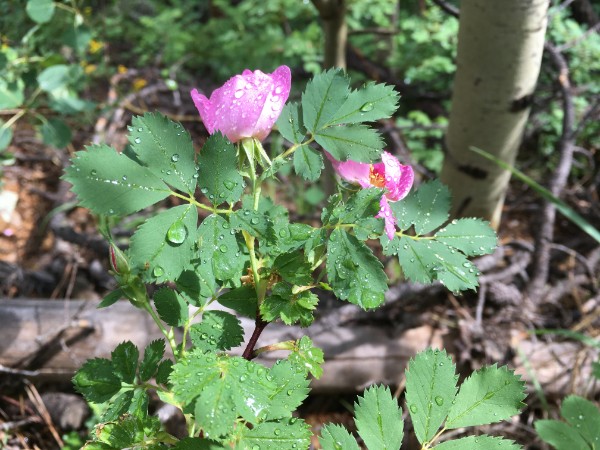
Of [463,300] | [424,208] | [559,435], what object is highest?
[424,208]

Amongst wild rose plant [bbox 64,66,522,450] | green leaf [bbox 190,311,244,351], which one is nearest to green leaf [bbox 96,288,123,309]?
wild rose plant [bbox 64,66,522,450]

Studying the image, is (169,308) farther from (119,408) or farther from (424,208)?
(424,208)

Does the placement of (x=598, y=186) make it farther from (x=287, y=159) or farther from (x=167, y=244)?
(x=167, y=244)

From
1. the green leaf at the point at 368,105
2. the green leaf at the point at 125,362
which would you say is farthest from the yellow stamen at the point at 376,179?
the green leaf at the point at 125,362

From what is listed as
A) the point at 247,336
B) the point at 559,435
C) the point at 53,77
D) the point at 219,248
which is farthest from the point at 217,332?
the point at 53,77

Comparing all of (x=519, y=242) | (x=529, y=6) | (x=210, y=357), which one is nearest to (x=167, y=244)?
(x=210, y=357)

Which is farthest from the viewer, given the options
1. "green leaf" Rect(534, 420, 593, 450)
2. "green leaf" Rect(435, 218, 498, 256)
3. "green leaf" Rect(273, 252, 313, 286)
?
"green leaf" Rect(534, 420, 593, 450)

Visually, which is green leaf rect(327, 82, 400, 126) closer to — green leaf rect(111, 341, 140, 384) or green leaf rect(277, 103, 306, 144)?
green leaf rect(277, 103, 306, 144)
